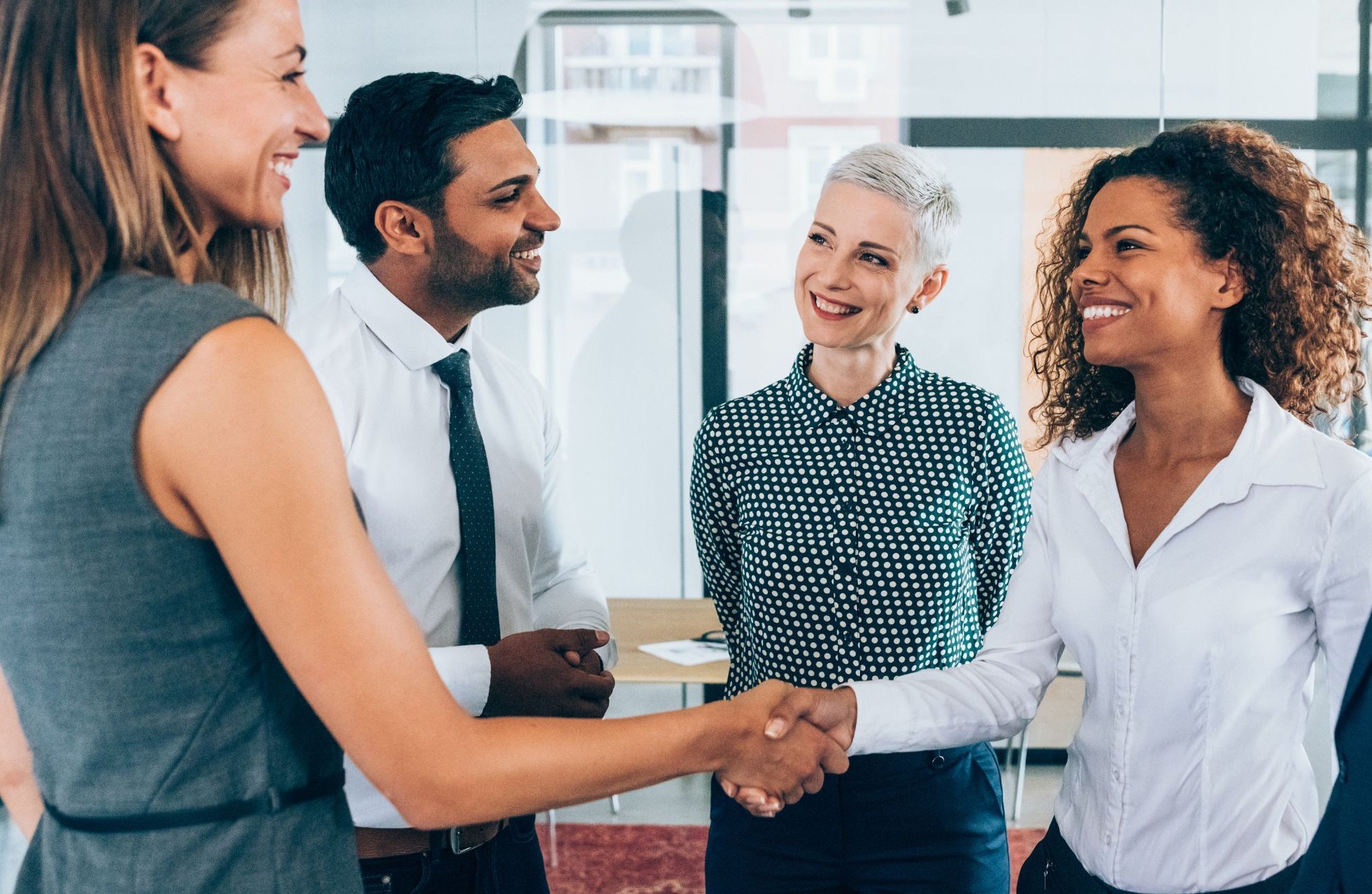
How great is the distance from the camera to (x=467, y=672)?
1501mm

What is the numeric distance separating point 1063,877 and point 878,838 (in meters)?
0.29

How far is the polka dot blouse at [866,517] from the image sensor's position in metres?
1.87

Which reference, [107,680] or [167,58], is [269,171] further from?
[107,680]

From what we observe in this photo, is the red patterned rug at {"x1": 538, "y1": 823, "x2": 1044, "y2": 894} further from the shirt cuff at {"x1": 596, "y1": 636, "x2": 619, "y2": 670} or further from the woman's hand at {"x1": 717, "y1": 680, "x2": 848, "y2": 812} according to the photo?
the woman's hand at {"x1": 717, "y1": 680, "x2": 848, "y2": 812}

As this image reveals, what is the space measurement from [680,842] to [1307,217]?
3075 mm

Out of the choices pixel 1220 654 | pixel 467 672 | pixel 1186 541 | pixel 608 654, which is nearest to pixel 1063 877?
pixel 1220 654

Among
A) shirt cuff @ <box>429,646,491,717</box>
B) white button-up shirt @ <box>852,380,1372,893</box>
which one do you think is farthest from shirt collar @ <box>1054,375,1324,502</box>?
shirt cuff @ <box>429,646,491,717</box>

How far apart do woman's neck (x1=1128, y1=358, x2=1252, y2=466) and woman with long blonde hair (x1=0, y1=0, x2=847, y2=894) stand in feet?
3.67

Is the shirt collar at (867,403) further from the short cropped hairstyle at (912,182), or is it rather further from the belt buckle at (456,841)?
the belt buckle at (456,841)

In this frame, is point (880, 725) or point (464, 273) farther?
point (464, 273)

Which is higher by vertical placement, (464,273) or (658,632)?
(464,273)

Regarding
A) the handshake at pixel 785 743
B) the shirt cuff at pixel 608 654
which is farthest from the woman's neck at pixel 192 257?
the shirt cuff at pixel 608 654

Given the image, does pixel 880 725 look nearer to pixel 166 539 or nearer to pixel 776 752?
pixel 776 752

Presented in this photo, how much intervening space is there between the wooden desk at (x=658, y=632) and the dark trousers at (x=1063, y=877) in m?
Answer: 1.39
